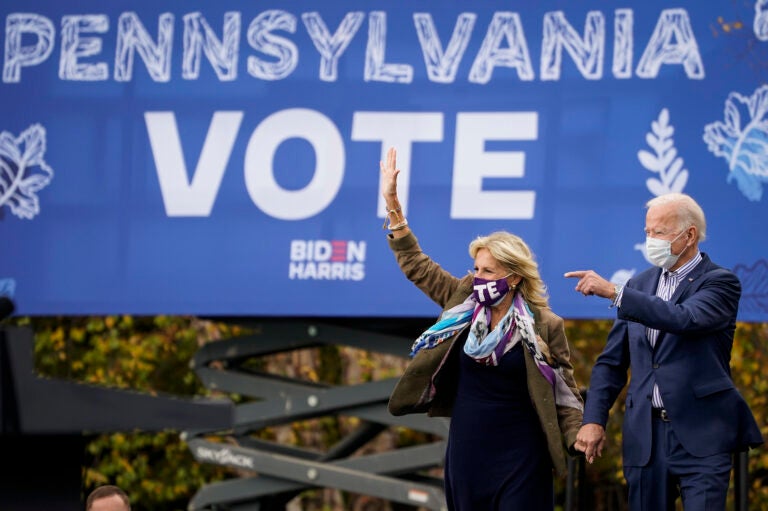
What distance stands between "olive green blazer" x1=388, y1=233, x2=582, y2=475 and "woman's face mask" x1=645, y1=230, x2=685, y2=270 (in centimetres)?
A: 43

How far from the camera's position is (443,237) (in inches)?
298

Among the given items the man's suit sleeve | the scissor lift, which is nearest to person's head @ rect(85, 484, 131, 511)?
the man's suit sleeve

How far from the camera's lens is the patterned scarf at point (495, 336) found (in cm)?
482

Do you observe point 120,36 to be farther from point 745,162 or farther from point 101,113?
point 745,162

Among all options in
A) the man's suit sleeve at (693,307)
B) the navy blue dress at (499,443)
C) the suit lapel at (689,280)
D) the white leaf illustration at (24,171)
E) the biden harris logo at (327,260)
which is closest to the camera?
the man's suit sleeve at (693,307)

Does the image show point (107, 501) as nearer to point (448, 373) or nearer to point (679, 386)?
point (448, 373)

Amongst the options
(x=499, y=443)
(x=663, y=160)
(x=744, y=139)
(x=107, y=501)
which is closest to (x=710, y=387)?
(x=499, y=443)

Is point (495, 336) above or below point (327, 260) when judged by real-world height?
below

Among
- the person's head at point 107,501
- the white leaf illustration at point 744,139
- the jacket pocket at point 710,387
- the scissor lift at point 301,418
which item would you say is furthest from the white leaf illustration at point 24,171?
the jacket pocket at point 710,387

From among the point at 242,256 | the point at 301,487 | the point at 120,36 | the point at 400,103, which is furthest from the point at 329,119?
the point at 301,487

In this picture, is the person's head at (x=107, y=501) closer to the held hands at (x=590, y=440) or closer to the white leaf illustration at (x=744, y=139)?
the held hands at (x=590, y=440)

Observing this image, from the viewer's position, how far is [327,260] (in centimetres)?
766

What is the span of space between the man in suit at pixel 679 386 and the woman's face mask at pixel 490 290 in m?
0.41

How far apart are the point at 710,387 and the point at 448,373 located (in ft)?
3.19
